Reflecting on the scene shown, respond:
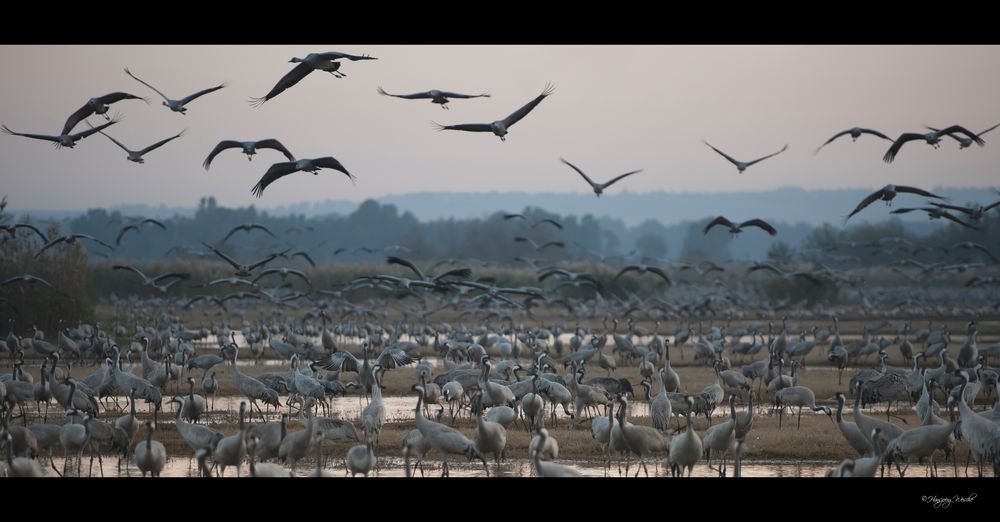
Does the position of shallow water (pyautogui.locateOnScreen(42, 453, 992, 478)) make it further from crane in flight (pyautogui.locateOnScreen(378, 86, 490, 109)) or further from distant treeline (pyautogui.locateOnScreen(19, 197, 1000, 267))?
distant treeline (pyautogui.locateOnScreen(19, 197, 1000, 267))

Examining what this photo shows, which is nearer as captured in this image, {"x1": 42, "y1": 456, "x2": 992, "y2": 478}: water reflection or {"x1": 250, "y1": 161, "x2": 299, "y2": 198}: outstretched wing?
{"x1": 42, "y1": 456, "x2": 992, "y2": 478}: water reflection

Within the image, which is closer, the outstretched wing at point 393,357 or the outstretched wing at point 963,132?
the outstretched wing at point 963,132

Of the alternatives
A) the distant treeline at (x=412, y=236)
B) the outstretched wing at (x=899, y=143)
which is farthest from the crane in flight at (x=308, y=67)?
the distant treeline at (x=412, y=236)

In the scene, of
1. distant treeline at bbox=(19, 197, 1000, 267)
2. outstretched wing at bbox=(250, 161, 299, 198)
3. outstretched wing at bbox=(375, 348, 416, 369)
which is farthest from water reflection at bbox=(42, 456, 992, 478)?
distant treeline at bbox=(19, 197, 1000, 267)

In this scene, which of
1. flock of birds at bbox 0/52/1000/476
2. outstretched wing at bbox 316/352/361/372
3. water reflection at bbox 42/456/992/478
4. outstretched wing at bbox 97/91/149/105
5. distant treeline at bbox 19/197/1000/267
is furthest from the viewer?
distant treeline at bbox 19/197/1000/267

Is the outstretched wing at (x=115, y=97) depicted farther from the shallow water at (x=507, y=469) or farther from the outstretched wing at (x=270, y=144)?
the shallow water at (x=507, y=469)

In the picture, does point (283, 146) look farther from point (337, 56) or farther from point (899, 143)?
point (899, 143)

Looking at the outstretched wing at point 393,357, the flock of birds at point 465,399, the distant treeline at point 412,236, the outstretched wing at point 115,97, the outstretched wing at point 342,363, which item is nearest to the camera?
the flock of birds at point 465,399

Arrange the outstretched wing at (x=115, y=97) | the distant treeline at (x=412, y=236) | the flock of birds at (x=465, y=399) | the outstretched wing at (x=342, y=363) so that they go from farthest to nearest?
1. the distant treeline at (x=412, y=236)
2. the outstretched wing at (x=342, y=363)
3. the outstretched wing at (x=115, y=97)
4. the flock of birds at (x=465, y=399)

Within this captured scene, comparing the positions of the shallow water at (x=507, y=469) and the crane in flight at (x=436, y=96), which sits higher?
the crane in flight at (x=436, y=96)
